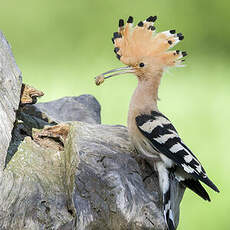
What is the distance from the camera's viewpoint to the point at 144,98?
5.24ft

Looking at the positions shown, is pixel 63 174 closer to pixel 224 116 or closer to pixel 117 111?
pixel 117 111

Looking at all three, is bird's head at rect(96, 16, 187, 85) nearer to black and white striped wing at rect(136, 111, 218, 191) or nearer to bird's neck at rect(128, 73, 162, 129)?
bird's neck at rect(128, 73, 162, 129)

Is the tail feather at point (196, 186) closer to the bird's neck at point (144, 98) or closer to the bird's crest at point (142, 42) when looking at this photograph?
the bird's neck at point (144, 98)

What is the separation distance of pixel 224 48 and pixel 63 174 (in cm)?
231

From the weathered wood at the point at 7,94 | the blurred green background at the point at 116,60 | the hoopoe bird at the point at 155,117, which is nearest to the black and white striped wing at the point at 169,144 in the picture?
the hoopoe bird at the point at 155,117

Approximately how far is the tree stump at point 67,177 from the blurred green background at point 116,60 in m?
1.34

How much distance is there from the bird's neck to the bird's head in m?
0.01

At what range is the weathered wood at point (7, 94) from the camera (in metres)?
1.32

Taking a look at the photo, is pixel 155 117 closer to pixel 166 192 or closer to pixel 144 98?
pixel 144 98

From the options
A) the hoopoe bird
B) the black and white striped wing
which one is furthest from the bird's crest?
the black and white striped wing

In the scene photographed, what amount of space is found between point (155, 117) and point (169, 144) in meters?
0.12

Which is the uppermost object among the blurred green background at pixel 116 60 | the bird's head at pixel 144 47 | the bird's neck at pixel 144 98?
the bird's head at pixel 144 47

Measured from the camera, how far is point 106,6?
352 cm

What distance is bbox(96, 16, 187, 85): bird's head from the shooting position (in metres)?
1.60
